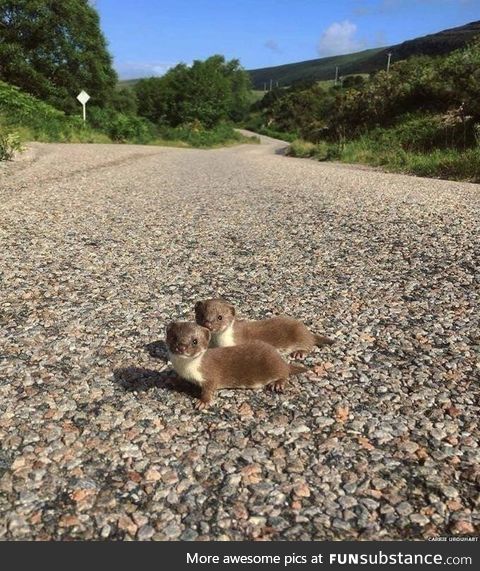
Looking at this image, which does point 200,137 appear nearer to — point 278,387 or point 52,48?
point 52,48

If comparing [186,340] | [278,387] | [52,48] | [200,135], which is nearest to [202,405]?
[186,340]

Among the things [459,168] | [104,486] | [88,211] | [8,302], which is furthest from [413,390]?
[459,168]

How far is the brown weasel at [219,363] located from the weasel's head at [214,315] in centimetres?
24

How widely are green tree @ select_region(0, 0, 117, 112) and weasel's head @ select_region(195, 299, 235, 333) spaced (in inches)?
1754

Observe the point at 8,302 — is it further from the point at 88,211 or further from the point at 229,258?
the point at 88,211

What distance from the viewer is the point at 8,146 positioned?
635 inches

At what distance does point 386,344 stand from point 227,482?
2.03 meters

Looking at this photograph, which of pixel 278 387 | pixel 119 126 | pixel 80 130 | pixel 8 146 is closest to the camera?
pixel 278 387

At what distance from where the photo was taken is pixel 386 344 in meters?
4.19

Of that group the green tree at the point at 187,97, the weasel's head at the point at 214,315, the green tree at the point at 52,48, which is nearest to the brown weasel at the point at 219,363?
the weasel's head at the point at 214,315

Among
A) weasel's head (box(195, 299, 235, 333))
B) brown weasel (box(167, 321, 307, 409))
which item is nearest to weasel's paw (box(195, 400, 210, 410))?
brown weasel (box(167, 321, 307, 409))

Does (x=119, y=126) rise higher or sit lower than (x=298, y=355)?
higher

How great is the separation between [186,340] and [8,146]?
49.7 feet

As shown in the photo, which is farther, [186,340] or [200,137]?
[200,137]
